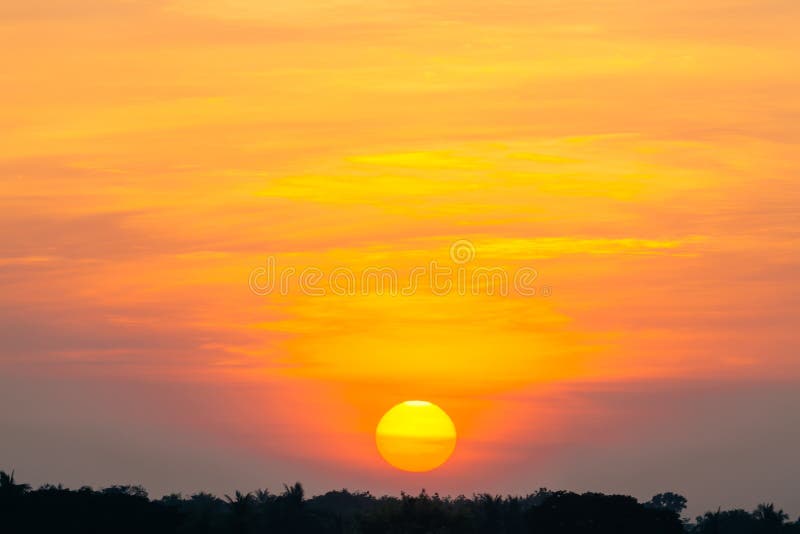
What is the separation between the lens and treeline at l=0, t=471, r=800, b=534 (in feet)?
370

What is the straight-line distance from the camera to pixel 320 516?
6122 inches

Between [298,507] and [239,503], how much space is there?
82.6 ft

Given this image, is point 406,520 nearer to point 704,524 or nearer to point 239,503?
point 239,503

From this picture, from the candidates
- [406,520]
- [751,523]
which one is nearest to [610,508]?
[406,520]

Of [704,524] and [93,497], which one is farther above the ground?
[704,524]

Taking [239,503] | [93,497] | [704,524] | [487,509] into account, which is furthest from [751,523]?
[93,497]

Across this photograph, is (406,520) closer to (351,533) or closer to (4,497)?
(351,533)

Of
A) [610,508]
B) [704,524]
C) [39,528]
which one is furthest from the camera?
[704,524]

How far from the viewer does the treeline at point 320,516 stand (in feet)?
370

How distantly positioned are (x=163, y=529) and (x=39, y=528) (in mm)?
9477

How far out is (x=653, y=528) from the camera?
425ft

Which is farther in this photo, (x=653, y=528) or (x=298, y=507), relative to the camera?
(x=298, y=507)

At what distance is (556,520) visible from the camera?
426ft

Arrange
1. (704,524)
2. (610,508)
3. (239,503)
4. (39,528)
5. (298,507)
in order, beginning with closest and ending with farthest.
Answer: (39,528) → (239,503) → (610,508) → (298,507) → (704,524)
